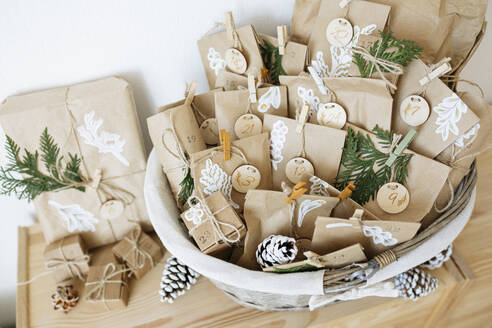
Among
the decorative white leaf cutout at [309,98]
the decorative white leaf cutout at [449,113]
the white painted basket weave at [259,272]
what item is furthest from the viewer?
the decorative white leaf cutout at [309,98]

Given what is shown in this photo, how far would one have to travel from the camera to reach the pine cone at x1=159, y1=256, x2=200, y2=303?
2.76ft

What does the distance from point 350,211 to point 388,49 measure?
0.35 metres

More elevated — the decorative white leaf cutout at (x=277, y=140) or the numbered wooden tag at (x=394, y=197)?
the decorative white leaf cutout at (x=277, y=140)

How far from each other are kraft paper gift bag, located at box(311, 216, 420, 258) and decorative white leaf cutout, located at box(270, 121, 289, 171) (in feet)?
0.71

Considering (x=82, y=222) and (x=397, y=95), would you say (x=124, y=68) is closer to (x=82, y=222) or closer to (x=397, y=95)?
(x=82, y=222)

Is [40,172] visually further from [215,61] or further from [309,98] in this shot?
[309,98]

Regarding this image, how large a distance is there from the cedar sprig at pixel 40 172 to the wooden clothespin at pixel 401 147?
70 cm

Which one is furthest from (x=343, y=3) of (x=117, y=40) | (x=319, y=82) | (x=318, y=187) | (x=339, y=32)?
(x=117, y=40)

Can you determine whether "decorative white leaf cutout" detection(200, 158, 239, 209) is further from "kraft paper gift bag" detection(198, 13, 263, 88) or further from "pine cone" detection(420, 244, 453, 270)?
"pine cone" detection(420, 244, 453, 270)

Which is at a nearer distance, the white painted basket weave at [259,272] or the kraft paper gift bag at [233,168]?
the white painted basket weave at [259,272]

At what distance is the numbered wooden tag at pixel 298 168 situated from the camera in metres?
0.77

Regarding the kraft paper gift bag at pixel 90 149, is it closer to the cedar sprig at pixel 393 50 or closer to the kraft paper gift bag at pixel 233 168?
the kraft paper gift bag at pixel 233 168

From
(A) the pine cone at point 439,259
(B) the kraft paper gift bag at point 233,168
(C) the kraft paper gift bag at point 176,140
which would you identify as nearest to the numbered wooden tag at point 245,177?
(B) the kraft paper gift bag at point 233,168

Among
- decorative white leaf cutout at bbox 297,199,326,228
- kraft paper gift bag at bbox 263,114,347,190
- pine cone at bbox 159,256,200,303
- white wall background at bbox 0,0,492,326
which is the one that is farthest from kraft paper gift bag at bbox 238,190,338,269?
white wall background at bbox 0,0,492,326
